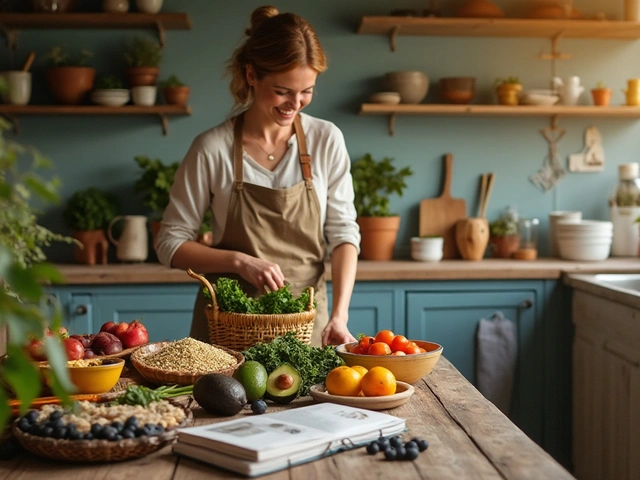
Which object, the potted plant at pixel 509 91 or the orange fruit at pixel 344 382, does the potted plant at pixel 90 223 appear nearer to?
the potted plant at pixel 509 91

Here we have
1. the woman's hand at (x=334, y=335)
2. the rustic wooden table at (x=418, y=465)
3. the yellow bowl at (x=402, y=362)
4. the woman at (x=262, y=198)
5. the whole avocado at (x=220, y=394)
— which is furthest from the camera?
the woman at (x=262, y=198)

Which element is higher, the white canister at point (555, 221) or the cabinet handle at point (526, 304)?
the white canister at point (555, 221)

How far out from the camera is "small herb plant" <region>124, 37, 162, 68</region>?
4.17 m

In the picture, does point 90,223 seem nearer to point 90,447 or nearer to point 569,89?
point 569,89

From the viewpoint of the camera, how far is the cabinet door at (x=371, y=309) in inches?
149

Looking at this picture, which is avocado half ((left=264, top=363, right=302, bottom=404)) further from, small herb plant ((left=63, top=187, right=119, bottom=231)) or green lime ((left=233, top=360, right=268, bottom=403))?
small herb plant ((left=63, top=187, right=119, bottom=231))

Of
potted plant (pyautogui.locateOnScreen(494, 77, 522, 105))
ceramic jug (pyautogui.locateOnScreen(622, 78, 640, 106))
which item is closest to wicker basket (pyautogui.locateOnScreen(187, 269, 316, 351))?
potted plant (pyautogui.locateOnScreen(494, 77, 522, 105))

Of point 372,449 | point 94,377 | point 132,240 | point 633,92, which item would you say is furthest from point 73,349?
point 633,92

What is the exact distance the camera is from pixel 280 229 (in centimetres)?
272

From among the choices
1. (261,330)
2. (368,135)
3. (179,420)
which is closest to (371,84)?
(368,135)

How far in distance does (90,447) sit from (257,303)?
0.84 m

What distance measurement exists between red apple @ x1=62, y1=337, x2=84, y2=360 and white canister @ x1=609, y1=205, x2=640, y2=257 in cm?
330

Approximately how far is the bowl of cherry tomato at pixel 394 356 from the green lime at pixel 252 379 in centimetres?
23

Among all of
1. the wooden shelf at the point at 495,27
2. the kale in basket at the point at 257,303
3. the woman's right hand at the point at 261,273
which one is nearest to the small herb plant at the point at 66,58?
the wooden shelf at the point at 495,27
